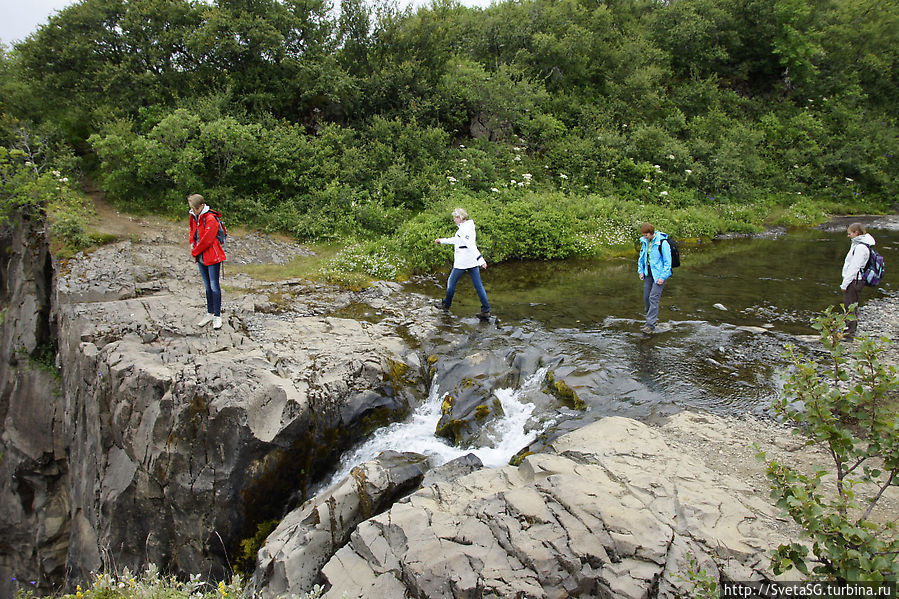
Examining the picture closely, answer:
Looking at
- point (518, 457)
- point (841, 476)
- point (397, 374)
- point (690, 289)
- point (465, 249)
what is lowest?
point (518, 457)

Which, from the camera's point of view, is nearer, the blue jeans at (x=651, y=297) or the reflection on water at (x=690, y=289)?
the blue jeans at (x=651, y=297)

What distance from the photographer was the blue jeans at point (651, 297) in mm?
9688


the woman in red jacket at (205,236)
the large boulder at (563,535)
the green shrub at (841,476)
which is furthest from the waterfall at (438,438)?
the woman in red jacket at (205,236)

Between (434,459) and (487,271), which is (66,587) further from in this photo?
(487,271)

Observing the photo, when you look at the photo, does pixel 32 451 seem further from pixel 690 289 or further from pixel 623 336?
pixel 690 289

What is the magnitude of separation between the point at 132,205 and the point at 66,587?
444 inches

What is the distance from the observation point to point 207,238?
28.7 feet

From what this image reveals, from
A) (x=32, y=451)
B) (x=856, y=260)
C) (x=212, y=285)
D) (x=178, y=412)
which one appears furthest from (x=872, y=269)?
(x=32, y=451)

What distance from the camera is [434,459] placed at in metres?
7.31

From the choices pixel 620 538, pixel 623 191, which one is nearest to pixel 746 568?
pixel 620 538

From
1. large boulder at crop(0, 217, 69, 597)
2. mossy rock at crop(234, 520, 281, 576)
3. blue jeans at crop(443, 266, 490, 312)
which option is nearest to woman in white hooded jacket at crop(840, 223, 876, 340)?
blue jeans at crop(443, 266, 490, 312)

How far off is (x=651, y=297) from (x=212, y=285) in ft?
27.4

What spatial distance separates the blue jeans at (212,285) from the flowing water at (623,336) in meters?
3.94

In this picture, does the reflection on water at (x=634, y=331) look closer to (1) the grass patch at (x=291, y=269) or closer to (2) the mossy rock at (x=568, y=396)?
(2) the mossy rock at (x=568, y=396)
